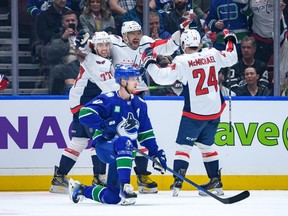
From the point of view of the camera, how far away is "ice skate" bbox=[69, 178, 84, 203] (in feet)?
31.1

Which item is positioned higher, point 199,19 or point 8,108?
point 199,19

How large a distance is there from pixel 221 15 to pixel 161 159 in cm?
314

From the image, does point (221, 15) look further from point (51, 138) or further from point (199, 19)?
point (51, 138)

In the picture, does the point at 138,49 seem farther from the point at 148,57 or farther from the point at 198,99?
the point at 198,99

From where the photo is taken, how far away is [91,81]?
11023mm

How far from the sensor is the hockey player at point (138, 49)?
36.2ft

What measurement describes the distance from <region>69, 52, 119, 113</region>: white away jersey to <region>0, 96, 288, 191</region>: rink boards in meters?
0.36

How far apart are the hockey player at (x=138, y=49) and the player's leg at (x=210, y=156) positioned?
1.80ft

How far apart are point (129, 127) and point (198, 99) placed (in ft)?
4.63

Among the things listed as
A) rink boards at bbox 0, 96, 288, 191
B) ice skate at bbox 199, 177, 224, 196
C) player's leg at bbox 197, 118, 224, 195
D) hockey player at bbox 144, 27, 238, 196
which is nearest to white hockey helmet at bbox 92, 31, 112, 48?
hockey player at bbox 144, 27, 238, 196

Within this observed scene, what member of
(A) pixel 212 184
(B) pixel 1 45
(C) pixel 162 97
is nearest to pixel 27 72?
Result: (B) pixel 1 45

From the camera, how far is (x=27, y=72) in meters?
11.6

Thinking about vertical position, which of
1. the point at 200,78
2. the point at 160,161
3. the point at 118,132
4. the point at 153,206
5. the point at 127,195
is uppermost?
the point at 200,78

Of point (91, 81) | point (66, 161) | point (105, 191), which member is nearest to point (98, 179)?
point (66, 161)
